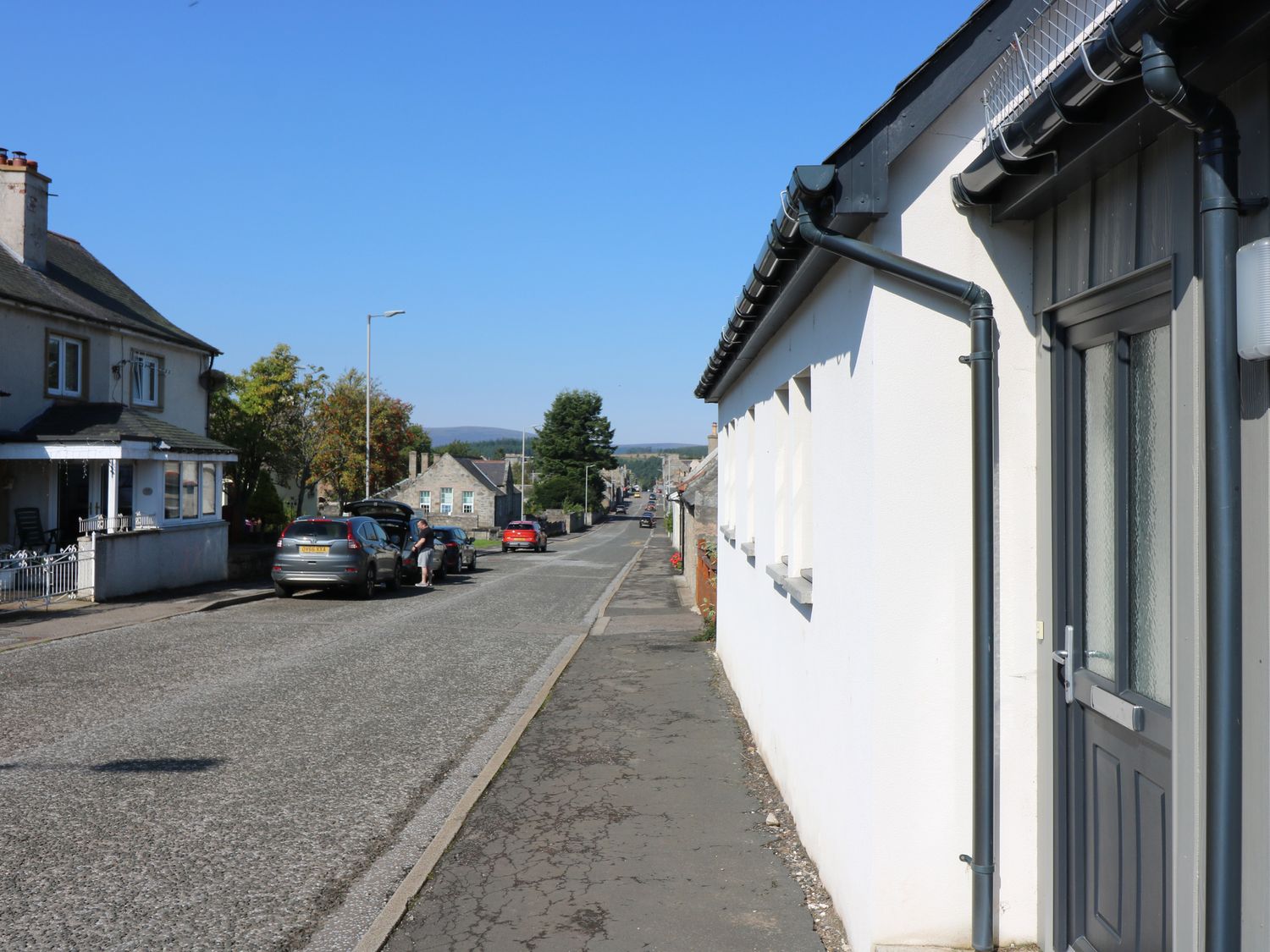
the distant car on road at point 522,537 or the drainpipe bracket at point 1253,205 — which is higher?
the drainpipe bracket at point 1253,205

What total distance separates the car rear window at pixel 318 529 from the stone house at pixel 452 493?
62490 mm

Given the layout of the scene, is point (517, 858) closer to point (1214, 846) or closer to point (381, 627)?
point (1214, 846)

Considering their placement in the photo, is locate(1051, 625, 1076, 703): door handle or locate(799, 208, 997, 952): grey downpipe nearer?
locate(1051, 625, 1076, 703): door handle

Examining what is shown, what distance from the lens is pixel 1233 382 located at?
272 cm

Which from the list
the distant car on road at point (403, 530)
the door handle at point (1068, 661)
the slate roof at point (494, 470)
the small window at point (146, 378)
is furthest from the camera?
the slate roof at point (494, 470)

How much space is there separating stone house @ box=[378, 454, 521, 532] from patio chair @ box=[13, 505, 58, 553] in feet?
204

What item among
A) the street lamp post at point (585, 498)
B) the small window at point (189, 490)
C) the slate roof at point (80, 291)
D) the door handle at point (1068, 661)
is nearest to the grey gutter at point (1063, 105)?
the door handle at point (1068, 661)

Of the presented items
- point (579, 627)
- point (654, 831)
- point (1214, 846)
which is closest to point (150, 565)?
point (579, 627)

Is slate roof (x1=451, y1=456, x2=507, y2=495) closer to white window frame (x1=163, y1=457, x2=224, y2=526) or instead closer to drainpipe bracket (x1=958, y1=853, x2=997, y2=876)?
white window frame (x1=163, y1=457, x2=224, y2=526)

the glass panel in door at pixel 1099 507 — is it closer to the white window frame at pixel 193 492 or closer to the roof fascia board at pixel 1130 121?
the roof fascia board at pixel 1130 121

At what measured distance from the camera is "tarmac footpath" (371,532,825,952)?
4836 millimetres

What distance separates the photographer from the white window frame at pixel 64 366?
22.3 m

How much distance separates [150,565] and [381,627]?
6796 millimetres

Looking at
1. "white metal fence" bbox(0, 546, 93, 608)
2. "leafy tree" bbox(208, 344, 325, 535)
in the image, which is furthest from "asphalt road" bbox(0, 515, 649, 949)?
"leafy tree" bbox(208, 344, 325, 535)
